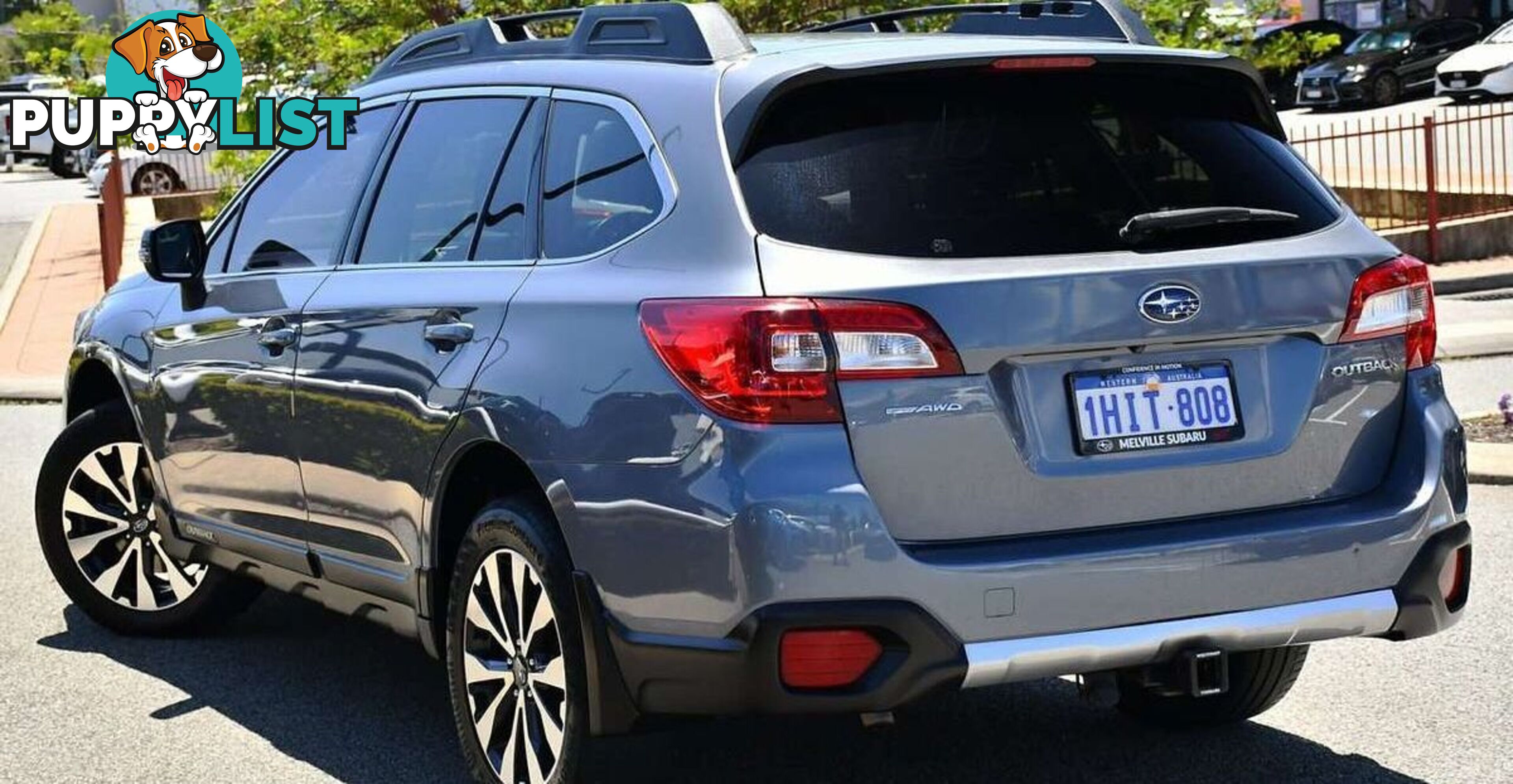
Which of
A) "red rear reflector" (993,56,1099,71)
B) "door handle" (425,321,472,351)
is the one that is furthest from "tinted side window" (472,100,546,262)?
"red rear reflector" (993,56,1099,71)

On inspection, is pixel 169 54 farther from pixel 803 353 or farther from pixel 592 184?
pixel 803 353

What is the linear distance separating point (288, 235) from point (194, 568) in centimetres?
153

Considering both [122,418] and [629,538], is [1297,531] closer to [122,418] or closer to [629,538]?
[629,538]

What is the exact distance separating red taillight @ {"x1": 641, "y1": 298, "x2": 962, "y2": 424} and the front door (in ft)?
6.32

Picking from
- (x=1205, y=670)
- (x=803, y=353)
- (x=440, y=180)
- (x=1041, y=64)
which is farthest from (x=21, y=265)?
(x=803, y=353)

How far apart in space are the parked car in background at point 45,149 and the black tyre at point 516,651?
44.3 m

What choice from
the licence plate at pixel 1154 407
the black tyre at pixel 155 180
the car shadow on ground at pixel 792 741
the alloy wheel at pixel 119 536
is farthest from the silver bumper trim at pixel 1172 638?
the black tyre at pixel 155 180

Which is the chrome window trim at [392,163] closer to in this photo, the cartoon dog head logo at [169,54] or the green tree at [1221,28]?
the green tree at [1221,28]

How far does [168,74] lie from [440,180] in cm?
3061

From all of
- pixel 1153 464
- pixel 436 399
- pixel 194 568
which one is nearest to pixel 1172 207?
pixel 1153 464

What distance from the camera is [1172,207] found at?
4707 millimetres

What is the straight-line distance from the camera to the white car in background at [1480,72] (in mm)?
33469

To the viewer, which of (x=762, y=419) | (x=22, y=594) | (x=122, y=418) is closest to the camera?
(x=762, y=419)

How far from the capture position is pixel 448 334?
5145 mm
